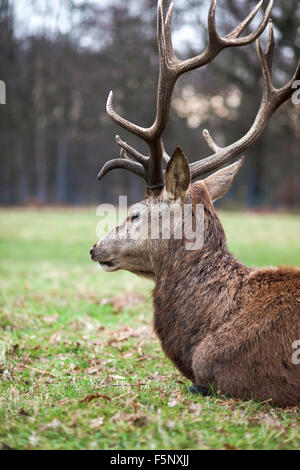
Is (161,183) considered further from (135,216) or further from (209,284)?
(209,284)

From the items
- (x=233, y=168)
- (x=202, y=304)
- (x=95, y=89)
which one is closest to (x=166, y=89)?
(x=233, y=168)

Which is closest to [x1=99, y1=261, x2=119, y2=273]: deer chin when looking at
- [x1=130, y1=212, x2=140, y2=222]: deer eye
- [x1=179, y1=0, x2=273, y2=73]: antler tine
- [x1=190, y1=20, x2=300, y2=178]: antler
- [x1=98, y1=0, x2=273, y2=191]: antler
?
[x1=130, y1=212, x2=140, y2=222]: deer eye

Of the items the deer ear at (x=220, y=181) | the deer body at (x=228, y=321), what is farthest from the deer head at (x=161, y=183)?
the deer body at (x=228, y=321)

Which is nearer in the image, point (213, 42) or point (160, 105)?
point (160, 105)

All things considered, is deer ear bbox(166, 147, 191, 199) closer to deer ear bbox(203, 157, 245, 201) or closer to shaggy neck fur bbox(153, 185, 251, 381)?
shaggy neck fur bbox(153, 185, 251, 381)

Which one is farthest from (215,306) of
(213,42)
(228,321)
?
(213,42)

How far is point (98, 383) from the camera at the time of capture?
4.34m

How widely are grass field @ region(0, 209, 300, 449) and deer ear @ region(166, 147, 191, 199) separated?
1671 millimetres

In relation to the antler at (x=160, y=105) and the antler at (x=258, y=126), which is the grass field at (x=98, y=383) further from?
the antler at (x=258, y=126)

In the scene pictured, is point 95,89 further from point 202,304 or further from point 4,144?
point 202,304

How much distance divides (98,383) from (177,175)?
191cm

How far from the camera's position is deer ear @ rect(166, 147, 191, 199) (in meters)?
4.11

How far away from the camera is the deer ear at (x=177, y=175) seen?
13.5ft
